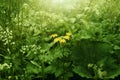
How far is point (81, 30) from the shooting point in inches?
108

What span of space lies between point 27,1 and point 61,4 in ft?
3.73

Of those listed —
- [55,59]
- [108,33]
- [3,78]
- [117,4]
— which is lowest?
[3,78]

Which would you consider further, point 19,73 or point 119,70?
point 19,73

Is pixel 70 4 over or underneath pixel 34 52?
over

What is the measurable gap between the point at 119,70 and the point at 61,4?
1033 mm

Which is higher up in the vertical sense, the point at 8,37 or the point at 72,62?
the point at 8,37

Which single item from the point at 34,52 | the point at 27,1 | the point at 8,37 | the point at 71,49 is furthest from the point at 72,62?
the point at 27,1

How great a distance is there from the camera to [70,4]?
304 cm

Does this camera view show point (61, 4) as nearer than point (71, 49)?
No

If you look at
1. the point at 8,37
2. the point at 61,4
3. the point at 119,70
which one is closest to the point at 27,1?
the point at 61,4

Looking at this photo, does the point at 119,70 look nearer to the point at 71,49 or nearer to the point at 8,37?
the point at 71,49

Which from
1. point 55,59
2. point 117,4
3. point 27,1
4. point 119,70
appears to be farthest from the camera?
point 27,1

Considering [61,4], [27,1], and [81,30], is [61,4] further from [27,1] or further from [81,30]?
[27,1]

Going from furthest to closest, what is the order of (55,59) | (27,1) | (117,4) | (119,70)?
(27,1), (117,4), (55,59), (119,70)
